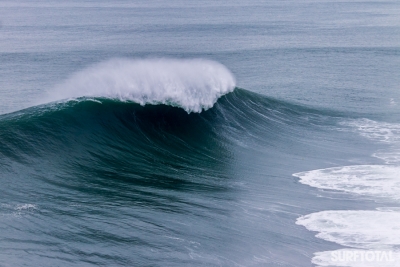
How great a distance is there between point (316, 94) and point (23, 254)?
26.9 meters

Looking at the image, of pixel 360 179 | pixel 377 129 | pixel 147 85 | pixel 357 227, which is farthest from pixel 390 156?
pixel 147 85

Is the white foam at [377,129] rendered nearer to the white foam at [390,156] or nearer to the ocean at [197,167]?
the ocean at [197,167]

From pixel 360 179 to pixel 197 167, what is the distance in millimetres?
5072

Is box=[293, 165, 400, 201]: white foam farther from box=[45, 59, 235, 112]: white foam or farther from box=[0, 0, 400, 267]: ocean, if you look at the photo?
box=[45, 59, 235, 112]: white foam

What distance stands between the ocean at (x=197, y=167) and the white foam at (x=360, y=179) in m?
0.06

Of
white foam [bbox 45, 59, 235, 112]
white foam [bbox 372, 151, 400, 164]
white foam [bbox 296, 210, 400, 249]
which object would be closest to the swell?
white foam [bbox 45, 59, 235, 112]

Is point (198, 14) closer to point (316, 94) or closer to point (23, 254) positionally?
point (316, 94)

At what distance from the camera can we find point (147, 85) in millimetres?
25469

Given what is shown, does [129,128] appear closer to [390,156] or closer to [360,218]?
[390,156]

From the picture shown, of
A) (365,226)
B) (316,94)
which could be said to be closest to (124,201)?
(365,226)

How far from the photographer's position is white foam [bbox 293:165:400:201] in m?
18.1

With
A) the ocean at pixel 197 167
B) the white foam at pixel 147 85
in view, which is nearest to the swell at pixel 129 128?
the ocean at pixel 197 167

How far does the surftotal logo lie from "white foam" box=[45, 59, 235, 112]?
504 inches

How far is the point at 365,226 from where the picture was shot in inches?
603
